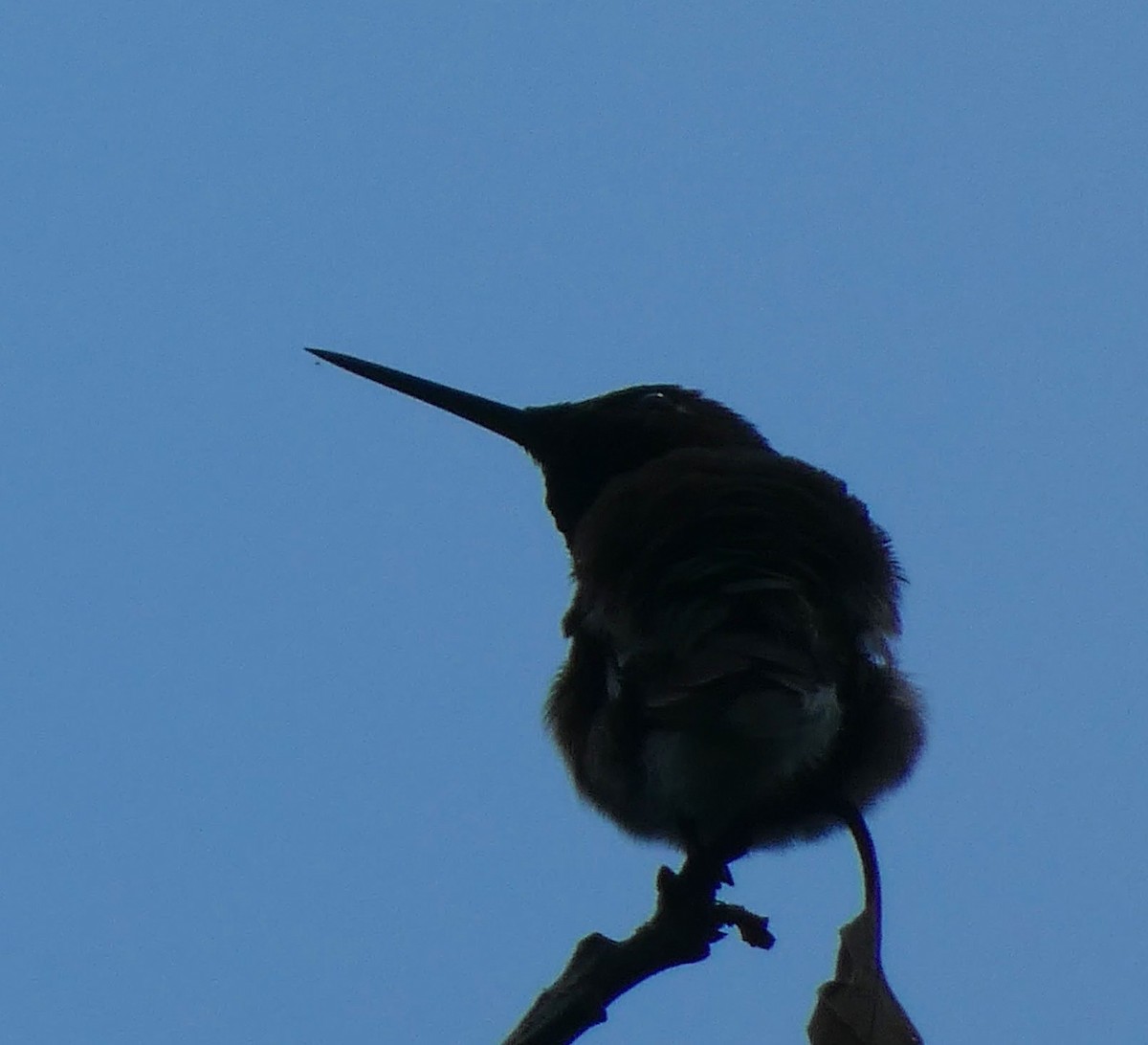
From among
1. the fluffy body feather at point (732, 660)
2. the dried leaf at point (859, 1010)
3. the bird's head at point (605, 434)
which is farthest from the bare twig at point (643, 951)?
the bird's head at point (605, 434)

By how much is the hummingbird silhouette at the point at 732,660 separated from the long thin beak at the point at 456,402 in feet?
4.93

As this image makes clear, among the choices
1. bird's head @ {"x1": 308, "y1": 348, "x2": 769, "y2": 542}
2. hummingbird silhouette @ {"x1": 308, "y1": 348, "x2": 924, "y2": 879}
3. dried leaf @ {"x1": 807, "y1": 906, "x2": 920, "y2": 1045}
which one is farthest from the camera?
bird's head @ {"x1": 308, "y1": 348, "x2": 769, "y2": 542}

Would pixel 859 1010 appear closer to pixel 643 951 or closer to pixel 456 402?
pixel 643 951

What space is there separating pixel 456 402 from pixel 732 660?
3.03 meters

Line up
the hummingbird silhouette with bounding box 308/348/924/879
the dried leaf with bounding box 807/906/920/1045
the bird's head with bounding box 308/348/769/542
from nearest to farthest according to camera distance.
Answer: the dried leaf with bounding box 807/906/920/1045, the hummingbird silhouette with bounding box 308/348/924/879, the bird's head with bounding box 308/348/769/542

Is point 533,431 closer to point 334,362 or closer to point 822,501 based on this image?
point 334,362

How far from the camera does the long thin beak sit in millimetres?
6297

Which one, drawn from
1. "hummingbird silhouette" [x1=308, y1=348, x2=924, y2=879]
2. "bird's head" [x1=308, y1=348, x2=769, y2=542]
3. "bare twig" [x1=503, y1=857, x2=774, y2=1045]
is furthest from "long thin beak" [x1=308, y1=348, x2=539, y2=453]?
"bare twig" [x1=503, y1=857, x2=774, y2=1045]

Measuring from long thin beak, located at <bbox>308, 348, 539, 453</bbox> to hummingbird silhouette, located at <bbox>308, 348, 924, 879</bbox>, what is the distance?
1503 mm

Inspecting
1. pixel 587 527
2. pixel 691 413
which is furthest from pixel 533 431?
pixel 587 527

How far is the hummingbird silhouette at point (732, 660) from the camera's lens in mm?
3775

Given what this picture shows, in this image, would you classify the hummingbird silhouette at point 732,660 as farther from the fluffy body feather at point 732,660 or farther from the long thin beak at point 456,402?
the long thin beak at point 456,402

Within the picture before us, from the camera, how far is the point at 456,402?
648 centimetres

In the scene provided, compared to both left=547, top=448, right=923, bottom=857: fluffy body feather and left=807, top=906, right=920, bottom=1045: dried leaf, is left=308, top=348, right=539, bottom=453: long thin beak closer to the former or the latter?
left=547, top=448, right=923, bottom=857: fluffy body feather
